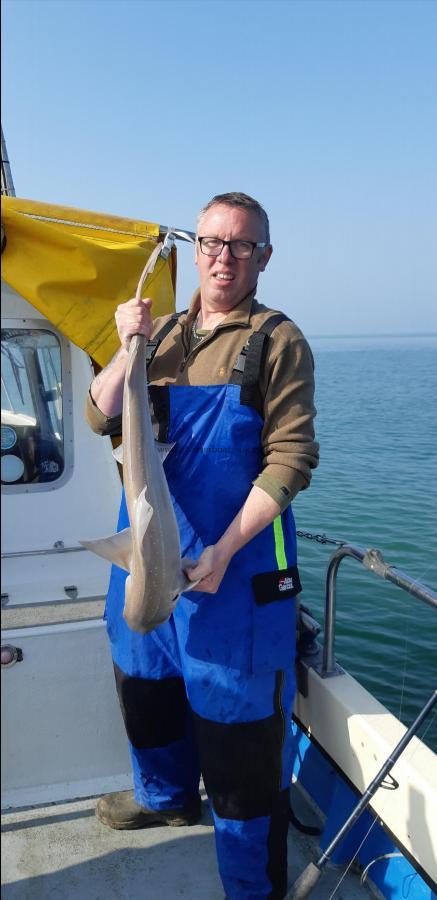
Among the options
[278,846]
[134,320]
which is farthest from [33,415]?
[278,846]

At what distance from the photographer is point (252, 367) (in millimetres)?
2502

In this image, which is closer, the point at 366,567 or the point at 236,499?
the point at 236,499

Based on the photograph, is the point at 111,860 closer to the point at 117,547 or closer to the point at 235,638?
the point at 235,638

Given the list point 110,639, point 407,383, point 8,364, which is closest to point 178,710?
point 110,639

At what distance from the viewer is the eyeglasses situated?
2.56 metres

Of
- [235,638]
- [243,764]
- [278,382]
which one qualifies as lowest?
[243,764]

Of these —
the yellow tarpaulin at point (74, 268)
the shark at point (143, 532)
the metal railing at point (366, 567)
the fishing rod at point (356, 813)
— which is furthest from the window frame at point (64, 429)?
the fishing rod at point (356, 813)

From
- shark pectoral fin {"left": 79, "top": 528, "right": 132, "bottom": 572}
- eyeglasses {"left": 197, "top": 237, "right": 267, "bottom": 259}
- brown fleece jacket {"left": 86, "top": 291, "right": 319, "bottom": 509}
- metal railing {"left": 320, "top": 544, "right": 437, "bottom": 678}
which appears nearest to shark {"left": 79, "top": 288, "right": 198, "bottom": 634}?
shark pectoral fin {"left": 79, "top": 528, "right": 132, "bottom": 572}

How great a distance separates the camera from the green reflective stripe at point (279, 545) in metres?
2.64

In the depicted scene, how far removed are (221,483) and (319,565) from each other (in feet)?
26.7

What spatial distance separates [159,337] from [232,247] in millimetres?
518

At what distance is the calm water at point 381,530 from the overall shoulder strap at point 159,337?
217 centimetres

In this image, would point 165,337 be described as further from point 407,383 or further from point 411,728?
point 407,383

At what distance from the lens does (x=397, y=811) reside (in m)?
2.66
